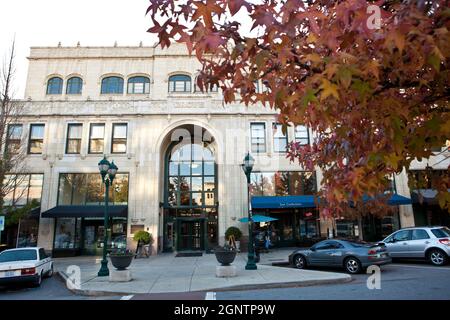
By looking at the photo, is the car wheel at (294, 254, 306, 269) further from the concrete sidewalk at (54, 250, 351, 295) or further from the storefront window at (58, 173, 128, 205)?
the storefront window at (58, 173, 128, 205)

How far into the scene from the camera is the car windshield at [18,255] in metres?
13.1

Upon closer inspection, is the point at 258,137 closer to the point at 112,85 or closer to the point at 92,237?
the point at 112,85

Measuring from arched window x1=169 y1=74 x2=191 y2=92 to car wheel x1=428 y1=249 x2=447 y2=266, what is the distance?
816 inches

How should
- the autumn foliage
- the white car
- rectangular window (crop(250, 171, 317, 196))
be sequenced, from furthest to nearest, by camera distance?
1. rectangular window (crop(250, 171, 317, 196))
2. the white car
3. the autumn foliage

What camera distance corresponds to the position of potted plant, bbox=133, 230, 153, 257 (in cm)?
2242

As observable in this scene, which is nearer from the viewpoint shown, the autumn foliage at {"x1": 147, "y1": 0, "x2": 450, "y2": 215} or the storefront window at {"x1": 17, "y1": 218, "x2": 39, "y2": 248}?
the autumn foliage at {"x1": 147, "y1": 0, "x2": 450, "y2": 215}

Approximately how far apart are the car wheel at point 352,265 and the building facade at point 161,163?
9.92 m

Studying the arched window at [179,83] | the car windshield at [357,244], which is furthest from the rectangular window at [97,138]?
the car windshield at [357,244]

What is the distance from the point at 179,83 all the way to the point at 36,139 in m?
12.2

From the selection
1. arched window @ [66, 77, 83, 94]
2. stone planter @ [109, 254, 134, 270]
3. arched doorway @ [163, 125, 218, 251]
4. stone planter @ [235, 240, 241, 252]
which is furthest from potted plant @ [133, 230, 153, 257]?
arched window @ [66, 77, 83, 94]

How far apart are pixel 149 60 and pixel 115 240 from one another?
50.3ft

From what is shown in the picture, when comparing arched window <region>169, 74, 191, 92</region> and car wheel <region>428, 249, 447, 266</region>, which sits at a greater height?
arched window <region>169, 74, 191, 92</region>

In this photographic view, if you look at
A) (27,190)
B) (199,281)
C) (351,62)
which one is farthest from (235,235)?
(351,62)

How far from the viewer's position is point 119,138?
26344mm
